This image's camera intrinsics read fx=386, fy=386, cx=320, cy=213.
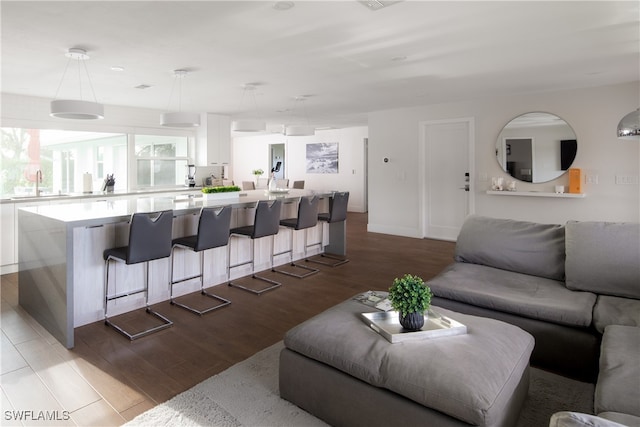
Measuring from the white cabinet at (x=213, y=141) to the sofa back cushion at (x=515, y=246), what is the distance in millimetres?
5787

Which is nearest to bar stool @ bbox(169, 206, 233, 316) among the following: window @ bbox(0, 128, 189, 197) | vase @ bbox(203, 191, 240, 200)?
vase @ bbox(203, 191, 240, 200)

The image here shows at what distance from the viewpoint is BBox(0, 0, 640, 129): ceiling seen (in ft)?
9.27

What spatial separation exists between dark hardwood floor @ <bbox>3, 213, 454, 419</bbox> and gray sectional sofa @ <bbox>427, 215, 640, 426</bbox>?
1.38 m

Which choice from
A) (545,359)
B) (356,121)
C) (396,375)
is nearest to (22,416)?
(396,375)

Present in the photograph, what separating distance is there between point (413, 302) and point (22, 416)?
2.24 metres

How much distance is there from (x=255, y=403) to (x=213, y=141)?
21.7 feet

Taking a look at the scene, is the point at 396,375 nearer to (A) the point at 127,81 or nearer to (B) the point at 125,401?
(B) the point at 125,401

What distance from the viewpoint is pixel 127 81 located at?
498 cm

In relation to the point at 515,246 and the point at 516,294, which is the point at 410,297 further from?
the point at 515,246

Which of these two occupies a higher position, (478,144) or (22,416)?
(478,144)

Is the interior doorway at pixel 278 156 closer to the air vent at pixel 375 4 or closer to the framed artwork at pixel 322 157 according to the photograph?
the framed artwork at pixel 322 157

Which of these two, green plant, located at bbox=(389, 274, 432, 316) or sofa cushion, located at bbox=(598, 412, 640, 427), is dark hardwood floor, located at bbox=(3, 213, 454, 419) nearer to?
green plant, located at bbox=(389, 274, 432, 316)

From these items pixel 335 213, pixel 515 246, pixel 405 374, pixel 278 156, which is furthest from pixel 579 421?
pixel 278 156

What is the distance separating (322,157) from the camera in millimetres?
11945
